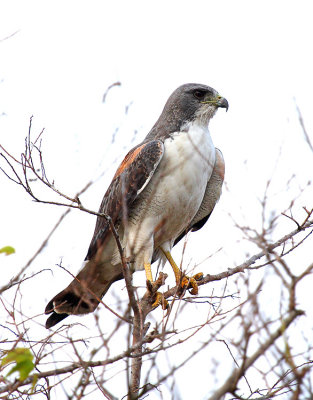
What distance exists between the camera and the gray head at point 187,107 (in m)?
5.72

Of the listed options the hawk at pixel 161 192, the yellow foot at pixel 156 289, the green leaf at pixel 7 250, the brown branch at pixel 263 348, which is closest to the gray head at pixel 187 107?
the hawk at pixel 161 192

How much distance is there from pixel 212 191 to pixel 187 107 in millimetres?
865

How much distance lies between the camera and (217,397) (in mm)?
2107

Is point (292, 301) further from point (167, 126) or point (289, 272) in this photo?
point (167, 126)

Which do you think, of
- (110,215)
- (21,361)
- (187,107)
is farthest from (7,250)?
(187,107)

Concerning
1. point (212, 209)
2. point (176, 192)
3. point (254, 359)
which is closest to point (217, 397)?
point (254, 359)

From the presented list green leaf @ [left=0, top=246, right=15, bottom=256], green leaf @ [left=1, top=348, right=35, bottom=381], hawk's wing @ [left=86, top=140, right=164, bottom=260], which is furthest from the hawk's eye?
green leaf @ [left=1, top=348, right=35, bottom=381]

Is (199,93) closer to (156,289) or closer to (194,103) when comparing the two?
(194,103)

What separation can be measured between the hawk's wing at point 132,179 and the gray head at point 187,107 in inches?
11.9

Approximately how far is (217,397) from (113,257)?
3682 millimetres

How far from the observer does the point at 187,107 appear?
585cm

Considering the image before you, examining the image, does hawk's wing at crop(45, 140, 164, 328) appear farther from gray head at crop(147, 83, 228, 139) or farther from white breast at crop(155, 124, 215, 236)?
gray head at crop(147, 83, 228, 139)

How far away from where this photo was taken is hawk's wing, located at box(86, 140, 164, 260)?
531 cm

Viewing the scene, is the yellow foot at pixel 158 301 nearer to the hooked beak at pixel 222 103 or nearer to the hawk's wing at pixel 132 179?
the hawk's wing at pixel 132 179
